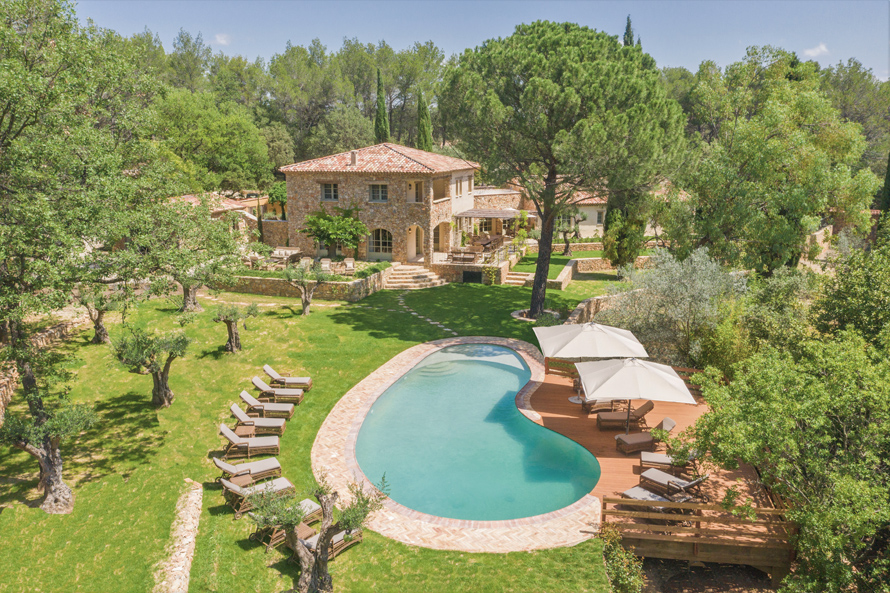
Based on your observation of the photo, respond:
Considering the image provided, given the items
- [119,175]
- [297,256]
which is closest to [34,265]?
[119,175]

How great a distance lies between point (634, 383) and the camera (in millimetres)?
14852

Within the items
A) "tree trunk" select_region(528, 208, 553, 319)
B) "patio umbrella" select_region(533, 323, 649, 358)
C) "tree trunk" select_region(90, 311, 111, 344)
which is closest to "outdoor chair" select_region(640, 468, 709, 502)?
"patio umbrella" select_region(533, 323, 649, 358)

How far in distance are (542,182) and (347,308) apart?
38.5 ft

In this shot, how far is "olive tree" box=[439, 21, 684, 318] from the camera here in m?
23.1

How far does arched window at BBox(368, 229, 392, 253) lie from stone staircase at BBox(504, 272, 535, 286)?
8229 mm

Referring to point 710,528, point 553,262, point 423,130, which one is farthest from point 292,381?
point 423,130

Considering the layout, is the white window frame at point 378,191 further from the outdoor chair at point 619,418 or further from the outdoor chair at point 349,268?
the outdoor chair at point 619,418

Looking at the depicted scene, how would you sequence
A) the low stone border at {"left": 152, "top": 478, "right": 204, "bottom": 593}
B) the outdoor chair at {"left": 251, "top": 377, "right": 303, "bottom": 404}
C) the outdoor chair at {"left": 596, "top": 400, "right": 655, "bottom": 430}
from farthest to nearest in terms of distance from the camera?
1. the outdoor chair at {"left": 251, "top": 377, "right": 303, "bottom": 404}
2. the outdoor chair at {"left": 596, "top": 400, "right": 655, "bottom": 430}
3. the low stone border at {"left": 152, "top": 478, "right": 204, "bottom": 593}

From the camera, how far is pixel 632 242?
37.4m

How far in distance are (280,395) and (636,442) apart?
36.8 ft

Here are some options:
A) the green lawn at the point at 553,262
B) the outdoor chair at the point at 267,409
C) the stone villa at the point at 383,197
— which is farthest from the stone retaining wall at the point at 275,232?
the outdoor chair at the point at 267,409

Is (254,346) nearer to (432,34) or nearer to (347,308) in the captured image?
(347,308)

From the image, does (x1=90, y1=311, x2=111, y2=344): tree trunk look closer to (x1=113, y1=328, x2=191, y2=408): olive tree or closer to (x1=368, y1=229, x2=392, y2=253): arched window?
(x1=113, y1=328, x2=191, y2=408): olive tree

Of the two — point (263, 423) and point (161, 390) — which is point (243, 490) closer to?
point (263, 423)
